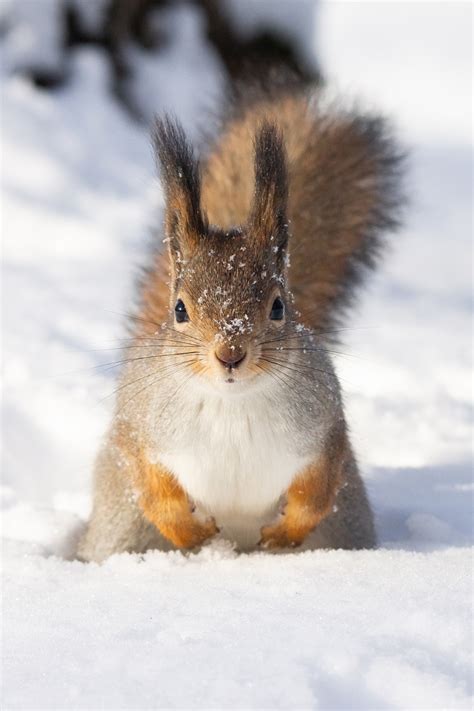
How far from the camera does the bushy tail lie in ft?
8.73

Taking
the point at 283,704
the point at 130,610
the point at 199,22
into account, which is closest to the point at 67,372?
the point at 130,610

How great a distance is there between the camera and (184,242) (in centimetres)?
203

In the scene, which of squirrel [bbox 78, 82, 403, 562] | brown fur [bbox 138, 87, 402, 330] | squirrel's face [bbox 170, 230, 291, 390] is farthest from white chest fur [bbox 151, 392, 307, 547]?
brown fur [bbox 138, 87, 402, 330]

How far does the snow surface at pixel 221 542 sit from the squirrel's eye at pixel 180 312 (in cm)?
47

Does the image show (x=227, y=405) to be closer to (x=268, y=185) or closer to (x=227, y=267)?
(x=227, y=267)

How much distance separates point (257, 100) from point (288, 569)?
160 cm

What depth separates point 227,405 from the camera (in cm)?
196

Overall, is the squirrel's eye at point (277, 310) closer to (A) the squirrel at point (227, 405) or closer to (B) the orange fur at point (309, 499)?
(A) the squirrel at point (227, 405)

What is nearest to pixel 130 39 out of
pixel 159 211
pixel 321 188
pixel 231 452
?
pixel 159 211

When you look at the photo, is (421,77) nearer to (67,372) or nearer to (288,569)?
(67,372)

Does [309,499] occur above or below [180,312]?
below

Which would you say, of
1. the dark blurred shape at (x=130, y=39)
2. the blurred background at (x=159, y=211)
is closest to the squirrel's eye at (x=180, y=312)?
the blurred background at (x=159, y=211)

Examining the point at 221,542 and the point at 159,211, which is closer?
the point at 221,542

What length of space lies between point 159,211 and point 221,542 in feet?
6.39
